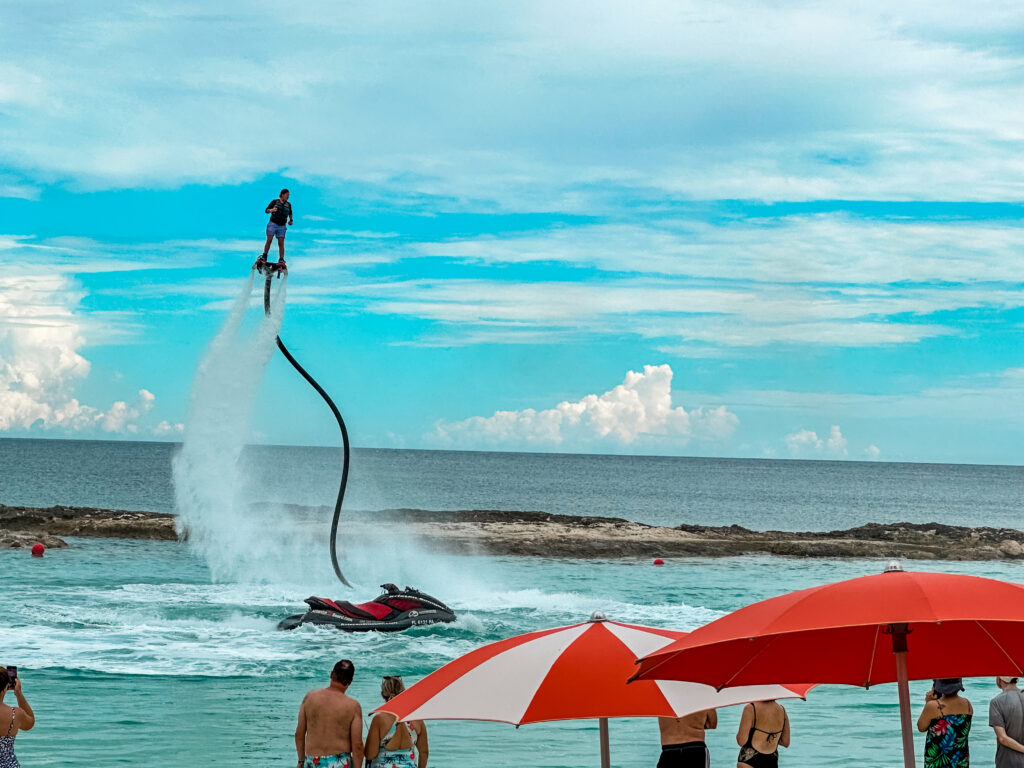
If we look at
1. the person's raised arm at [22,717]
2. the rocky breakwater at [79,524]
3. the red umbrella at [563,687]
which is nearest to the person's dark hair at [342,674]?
the red umbrella at [563,687]

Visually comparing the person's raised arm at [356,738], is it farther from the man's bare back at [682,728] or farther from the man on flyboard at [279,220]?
the man on flyboard at [279,220]

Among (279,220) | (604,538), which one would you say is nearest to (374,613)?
(279,220)

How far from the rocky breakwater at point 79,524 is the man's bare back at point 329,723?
1705 inches

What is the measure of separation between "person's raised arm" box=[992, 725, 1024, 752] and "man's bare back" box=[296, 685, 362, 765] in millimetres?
6059

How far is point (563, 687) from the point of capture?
8.02 m

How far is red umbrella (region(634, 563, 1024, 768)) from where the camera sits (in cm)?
657

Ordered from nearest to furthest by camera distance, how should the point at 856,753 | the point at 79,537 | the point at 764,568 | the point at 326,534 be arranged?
the point at 856,753 < the point at 764,568 < the point at 79,537 < the point at 326,534

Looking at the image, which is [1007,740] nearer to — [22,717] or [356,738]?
[356,738]

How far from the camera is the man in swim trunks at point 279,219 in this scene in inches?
806

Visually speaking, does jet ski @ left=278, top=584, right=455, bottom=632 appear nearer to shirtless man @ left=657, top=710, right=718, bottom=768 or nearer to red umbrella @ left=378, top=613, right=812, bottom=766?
shirtless man @ left=657, top=710, right=718, bottom=768

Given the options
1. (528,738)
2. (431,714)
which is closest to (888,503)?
(528,738)

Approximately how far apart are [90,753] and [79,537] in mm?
37916

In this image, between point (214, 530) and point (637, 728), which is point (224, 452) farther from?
point (637, 728)

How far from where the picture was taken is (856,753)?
60.0ft
